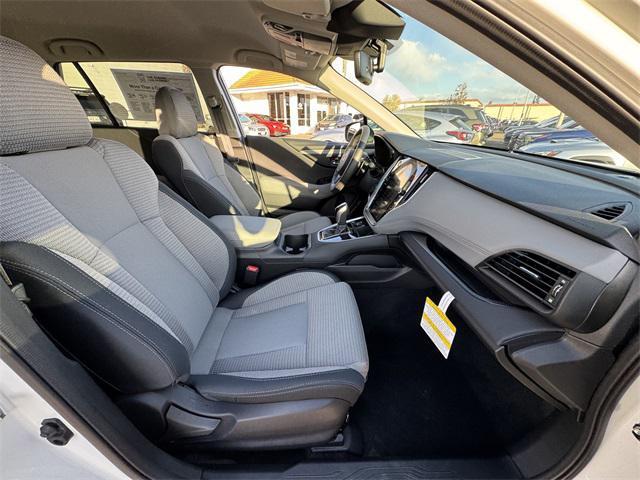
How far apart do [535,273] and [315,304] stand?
68 cm

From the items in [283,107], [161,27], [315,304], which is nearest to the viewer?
[315,304]

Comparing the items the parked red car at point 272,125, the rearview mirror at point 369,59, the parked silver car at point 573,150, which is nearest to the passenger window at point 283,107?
the parked red car at point 272,125

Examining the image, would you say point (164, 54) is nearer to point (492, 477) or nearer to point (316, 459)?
point (316, 459)

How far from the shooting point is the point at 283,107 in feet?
10.6

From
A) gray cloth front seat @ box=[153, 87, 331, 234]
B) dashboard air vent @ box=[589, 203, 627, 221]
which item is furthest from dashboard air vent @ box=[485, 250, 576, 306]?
gray cloth front seat @ box=[153, 87, 331, 234]

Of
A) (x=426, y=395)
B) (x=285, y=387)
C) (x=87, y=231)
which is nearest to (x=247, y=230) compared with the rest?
(x=87, y=231)

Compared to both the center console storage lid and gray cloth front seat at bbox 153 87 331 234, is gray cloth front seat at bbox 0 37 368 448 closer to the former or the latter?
the center console storage lid

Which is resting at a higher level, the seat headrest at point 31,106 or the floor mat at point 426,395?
the seat headrest at point 31,106

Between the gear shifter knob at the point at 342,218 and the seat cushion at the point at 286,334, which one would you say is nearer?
the seat cushion at the point at 286,334

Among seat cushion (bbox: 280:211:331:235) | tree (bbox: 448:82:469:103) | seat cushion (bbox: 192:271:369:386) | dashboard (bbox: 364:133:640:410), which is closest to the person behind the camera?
dashboard (bbox: 364:133:640:410)

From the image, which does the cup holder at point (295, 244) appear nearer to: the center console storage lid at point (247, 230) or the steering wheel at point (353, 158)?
the center console storage lid at point (247, 230)

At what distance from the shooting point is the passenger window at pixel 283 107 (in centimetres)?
241

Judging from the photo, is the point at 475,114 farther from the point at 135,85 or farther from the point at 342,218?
the point at 135,85

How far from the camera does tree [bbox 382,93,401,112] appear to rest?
198 centimetres
